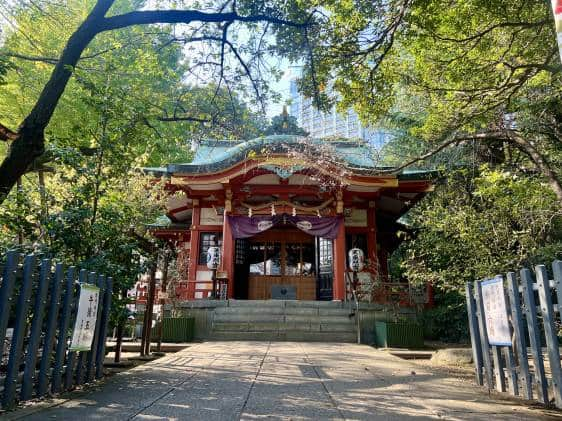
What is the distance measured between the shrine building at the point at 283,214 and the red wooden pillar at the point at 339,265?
32 millimetres

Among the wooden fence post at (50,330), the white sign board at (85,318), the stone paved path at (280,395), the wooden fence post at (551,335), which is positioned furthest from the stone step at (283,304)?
the wooden fence post at (551,335)

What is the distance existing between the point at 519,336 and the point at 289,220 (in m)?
9.96

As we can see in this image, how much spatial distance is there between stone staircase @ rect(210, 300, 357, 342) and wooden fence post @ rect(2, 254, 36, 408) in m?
7.46

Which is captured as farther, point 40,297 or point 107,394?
point 107,394

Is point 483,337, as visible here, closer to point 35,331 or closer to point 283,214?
point 35,331

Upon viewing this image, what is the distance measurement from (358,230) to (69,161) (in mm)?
10746

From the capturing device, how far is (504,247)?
25.0 feet

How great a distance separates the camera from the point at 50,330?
373 cm

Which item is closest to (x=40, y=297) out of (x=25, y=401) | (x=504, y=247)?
(x=25, y=401)

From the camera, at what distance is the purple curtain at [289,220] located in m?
13.4

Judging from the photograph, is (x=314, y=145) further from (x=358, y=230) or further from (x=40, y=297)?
(x=40, y=297)

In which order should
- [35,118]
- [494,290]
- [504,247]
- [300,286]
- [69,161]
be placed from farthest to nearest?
[300,286]
[504,247]
[69,161]
[35,118]
[494,290]

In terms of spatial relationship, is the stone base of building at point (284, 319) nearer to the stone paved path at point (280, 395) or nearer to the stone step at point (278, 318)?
the stone step at point (278, 318)

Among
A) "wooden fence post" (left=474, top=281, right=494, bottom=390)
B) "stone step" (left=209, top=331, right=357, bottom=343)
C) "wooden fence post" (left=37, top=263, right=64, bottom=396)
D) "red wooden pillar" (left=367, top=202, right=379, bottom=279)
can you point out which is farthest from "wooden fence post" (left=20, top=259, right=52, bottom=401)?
"red wooden pillar" (left=367, top=202, right=379, bottom=279)
